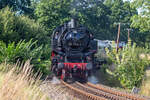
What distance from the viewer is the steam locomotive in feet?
32.4

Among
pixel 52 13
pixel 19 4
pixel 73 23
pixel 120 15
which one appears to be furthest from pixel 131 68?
pixel 120 15

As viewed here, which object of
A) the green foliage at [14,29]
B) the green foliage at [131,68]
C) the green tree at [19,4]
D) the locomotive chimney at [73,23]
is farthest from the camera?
the green tree at [19,4]

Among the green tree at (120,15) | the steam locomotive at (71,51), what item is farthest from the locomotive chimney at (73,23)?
the green tree at (120,15)

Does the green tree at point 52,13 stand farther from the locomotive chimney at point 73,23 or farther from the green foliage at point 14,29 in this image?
the locomotive chimney at point 73,23

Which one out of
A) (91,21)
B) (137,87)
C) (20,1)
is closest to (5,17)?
(137,87)

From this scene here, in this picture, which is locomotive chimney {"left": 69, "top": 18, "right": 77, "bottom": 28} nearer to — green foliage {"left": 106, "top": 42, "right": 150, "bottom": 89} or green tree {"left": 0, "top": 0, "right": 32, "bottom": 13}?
green foliage {"left": 106, "top": 42, "right": 150, "bottom": 89}

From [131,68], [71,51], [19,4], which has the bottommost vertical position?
[131,68]

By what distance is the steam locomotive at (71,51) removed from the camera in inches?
389

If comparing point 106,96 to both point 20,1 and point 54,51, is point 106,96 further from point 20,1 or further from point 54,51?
point 20,1

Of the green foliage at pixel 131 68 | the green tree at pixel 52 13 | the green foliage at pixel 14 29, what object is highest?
the green tree at pixel 52 13

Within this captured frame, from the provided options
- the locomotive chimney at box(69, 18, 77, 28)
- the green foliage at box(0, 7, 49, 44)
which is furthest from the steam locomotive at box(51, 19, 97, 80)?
the green foliage at box(0, 7, 49, 44)

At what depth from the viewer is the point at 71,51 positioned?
415 inches

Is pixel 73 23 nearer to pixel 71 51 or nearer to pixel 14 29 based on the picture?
pixel 71 51

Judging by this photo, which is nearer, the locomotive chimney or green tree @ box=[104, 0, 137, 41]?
the locomotive chimney
